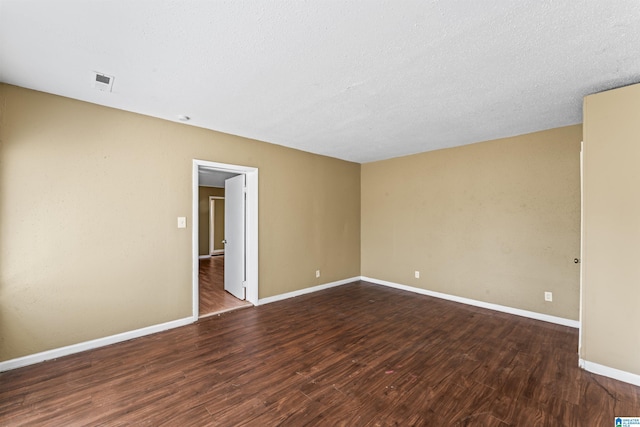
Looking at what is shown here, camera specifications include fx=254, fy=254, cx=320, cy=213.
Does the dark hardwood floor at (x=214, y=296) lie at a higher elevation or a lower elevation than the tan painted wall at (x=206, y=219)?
lower

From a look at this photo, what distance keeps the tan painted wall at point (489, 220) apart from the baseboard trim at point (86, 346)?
3822 millimetres

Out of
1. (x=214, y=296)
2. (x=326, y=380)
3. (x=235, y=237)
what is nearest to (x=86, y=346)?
(x=214, y=296)

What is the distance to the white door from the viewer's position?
4.19 m

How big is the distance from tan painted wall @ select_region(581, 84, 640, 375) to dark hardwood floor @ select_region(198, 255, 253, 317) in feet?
13.3

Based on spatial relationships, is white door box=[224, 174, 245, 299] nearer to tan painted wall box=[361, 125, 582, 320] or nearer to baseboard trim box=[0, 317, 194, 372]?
baseboard trim box=[0, 317, 194, 372]

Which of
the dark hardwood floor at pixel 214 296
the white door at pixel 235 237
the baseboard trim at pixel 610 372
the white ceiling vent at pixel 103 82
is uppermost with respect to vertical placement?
the white ceiling vent at pixel 103 82

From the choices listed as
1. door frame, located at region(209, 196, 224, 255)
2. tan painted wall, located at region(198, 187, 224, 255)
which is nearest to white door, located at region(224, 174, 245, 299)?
tan painted wall, located at region(198, 187, 224, 255)

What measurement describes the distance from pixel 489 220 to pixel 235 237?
163 inches

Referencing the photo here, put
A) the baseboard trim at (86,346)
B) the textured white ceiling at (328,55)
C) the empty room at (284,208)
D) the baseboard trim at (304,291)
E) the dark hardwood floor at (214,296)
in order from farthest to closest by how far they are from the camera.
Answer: the baseboard trim at (304,291) → the dark hardwood floor at (214,296) → the baseboard trim at (86,346) → the empty room at (284,208) → the textured white ceiling at (328,55)

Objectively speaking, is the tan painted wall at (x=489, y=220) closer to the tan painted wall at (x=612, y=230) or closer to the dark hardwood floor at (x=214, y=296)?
the tan painted wall at (x=612, y=230)

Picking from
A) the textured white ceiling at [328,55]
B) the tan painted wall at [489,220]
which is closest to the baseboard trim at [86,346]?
the textured white ceiling at [328,55]

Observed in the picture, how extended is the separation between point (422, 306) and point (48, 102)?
5.19 meters

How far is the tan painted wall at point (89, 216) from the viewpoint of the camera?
7.66ft

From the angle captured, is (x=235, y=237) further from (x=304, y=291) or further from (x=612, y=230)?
(x=612, y=230)
